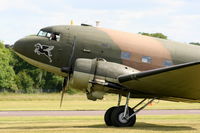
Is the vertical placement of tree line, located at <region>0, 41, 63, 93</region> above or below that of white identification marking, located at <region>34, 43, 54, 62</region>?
below

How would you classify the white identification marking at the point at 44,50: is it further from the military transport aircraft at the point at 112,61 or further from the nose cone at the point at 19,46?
the nose cone at the point at 19,46

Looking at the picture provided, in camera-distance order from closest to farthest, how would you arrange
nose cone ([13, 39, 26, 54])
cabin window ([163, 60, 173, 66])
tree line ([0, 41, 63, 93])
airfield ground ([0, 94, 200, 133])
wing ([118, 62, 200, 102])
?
1. wing ([118, 62, 200, 102])
2. airfield ground ([0, 94, 200, 133])
3. nose cone ([13, 39, 26, 54])
4. cabin window ([163, 60, 173, 66])
5. tree line ([0, 41, 63, 93])

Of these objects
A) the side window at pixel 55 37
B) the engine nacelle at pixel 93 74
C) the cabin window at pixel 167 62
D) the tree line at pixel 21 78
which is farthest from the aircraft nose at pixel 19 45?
the tree line at pixel 21 78

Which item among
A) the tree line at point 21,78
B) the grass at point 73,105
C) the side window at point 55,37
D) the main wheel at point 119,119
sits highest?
the side window at point 55,37

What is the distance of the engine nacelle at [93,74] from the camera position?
68.3ft

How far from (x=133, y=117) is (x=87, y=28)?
498 cm

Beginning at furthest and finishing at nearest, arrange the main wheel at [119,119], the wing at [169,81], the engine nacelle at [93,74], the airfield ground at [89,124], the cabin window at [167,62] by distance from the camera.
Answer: the cabin window at [167,62] → the main wheel at [119,119] → the engine nacelle at [93,74] → the airfield ground at [89,124] → the wing at [169,81]

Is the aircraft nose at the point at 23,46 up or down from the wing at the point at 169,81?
up

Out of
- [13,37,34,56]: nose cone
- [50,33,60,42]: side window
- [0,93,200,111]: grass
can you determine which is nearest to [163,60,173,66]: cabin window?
[50,33,60,42]: side window

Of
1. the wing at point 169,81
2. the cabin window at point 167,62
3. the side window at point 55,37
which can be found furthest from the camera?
the cabin window at point 167,62

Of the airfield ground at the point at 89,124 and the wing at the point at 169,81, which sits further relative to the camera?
the airfield ground at the point at 89,124

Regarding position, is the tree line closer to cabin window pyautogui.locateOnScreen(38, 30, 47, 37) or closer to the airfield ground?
the airfield ground

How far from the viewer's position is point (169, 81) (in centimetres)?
2027

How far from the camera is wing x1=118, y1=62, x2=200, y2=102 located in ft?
62.8
